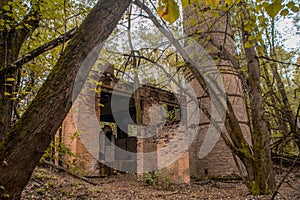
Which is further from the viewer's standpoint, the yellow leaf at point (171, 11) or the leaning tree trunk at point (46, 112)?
the leaning tree trunk at point (46, 112)

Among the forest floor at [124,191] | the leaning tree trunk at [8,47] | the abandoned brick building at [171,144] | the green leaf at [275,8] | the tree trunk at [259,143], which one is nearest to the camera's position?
the green leaf at [275,8]

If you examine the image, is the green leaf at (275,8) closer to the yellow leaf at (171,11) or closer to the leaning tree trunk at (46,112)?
the yellow leaf at (171,11)

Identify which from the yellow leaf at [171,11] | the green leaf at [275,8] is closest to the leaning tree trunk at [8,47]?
the yellow leaf at [171,11]

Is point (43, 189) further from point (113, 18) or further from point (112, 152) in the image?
point (112, 152)

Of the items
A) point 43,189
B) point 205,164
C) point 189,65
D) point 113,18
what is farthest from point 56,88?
point 205,164

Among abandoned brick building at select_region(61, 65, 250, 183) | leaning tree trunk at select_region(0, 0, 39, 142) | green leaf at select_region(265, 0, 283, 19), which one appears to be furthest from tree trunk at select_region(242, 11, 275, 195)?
leaning tree trunk at select_region(0, 0, 39, 142)

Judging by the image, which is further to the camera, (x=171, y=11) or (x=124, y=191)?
(x=124, y=191)

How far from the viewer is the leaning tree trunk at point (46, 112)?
73.4 inches

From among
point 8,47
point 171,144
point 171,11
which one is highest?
point 8,47

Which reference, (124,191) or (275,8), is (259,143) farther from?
(275,8)

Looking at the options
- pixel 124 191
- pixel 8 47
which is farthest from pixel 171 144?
pixel 8 47

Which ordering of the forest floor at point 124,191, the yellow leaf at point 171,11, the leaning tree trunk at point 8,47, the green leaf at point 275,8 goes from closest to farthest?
the yellow leaf at point 171,11 < the green leaf at point 275,8 < the leaning tree trunk at point 8,47 < the forest floor at point 124,191

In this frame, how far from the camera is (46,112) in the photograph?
6.39 ft

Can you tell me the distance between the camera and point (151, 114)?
10.7 meters
